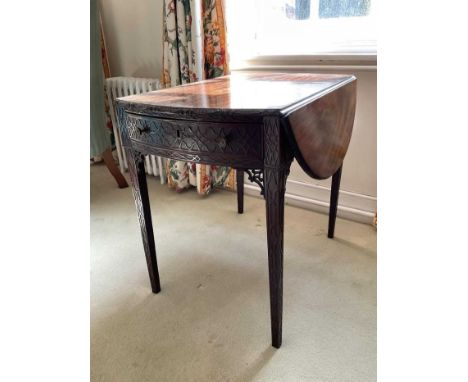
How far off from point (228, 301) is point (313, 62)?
1.19m

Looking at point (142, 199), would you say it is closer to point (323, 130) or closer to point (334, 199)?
point (323, 130)

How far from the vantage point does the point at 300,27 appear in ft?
6.04

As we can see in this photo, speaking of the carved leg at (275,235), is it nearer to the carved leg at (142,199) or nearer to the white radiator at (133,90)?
the carved leg at (142,199)

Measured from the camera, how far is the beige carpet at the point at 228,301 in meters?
1.04

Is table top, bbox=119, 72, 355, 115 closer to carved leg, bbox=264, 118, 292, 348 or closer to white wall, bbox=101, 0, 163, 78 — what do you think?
carved leg, bbox=264, 118, 292, 348

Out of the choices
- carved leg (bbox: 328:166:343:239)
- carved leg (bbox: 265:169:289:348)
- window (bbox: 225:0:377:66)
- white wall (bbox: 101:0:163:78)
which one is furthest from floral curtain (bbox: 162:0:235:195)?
carved leg (bbox: 265:169:289:348)

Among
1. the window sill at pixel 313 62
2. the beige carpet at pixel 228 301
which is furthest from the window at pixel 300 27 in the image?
the beige carpet at pixel 228 301

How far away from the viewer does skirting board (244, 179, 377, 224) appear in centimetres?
179

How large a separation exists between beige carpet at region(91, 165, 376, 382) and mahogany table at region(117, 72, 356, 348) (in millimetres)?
131

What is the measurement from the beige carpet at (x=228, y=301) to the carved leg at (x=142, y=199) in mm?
163

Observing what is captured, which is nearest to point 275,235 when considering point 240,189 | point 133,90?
point 240,189
